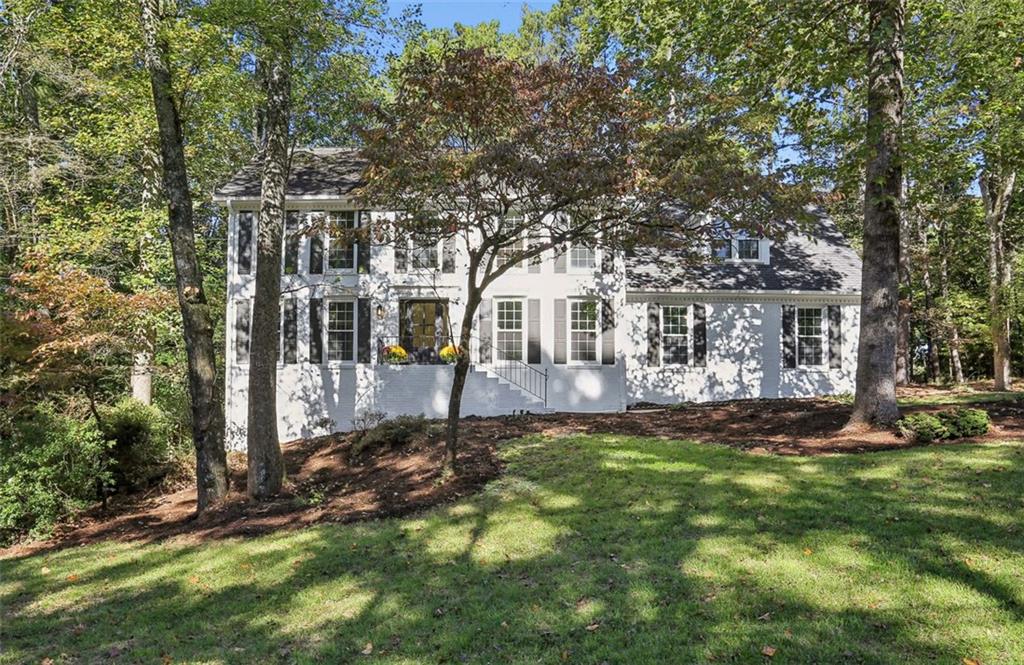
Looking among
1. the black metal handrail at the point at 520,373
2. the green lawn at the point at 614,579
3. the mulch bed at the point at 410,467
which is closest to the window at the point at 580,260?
the black metal handrail at the point at 520,373

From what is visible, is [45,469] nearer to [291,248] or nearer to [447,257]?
[291,248]

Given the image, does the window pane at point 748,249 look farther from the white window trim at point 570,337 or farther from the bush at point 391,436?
the bush at point 391,436

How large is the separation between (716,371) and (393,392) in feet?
29.3

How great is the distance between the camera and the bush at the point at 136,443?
39.9ft

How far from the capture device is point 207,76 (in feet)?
33.2

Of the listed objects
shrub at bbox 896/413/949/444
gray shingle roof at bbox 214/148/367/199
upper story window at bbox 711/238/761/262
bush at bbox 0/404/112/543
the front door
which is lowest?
bush at bbox 0/404/112/543

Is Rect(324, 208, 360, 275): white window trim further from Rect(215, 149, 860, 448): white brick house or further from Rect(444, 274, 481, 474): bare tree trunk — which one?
Rect(444, 274, 481, 474): bare tree trunk

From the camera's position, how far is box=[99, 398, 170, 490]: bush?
12.2 m

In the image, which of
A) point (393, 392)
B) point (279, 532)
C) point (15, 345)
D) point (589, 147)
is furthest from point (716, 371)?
point (15, 345)

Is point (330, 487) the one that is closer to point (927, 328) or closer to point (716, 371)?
point (716, 371)

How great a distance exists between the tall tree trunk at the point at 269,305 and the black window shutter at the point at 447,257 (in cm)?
699

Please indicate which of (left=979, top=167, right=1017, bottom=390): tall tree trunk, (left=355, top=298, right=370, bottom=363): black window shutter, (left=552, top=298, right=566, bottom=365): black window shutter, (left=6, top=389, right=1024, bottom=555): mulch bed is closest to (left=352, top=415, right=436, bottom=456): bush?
(left=6, top=389, right=1024, bottom=555): mulch bed

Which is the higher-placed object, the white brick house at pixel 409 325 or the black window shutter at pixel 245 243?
the black window shutter at pixel 245 243

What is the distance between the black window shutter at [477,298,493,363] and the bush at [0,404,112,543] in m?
8.38
